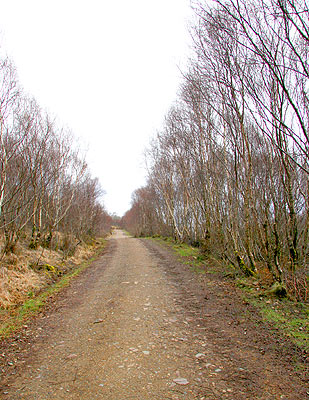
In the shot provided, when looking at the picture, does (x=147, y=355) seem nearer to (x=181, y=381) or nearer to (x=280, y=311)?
(x=181, y=381)

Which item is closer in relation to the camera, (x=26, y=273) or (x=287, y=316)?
(x=287, y=316)

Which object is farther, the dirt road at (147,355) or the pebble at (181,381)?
the pebble at (181,381)

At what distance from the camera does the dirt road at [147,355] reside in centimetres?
271

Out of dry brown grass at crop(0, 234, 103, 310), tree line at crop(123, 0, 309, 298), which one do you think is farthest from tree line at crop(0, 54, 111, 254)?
tree line at crop(123, 0, 309, 298)

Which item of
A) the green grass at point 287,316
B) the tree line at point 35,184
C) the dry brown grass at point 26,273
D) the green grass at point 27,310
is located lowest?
the green grass at point 27,310

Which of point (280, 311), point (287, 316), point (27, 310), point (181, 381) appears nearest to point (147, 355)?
point (181, 381)

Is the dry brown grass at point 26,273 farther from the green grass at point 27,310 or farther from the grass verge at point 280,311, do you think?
the grass verge at point 280,311

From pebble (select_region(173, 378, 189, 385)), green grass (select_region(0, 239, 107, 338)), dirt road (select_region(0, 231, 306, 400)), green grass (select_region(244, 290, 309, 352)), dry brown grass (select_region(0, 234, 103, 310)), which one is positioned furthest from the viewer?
dry brown grass (select_region(0, 234, 103, 310))

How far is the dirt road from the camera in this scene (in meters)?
2.71

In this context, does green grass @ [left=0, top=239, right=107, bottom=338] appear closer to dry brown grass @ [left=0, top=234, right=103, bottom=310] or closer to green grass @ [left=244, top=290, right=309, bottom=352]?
dry brown grass @ [left=0, top=234, right=103, bottom=310]

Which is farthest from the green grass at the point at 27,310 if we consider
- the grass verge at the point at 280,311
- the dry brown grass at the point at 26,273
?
the grass verge at the point at 280,311

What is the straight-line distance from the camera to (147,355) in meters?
3.46

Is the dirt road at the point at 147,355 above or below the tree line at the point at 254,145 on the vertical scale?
below

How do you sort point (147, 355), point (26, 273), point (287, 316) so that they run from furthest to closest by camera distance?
point (26, 273), point (287, 316), point (147, 355)
